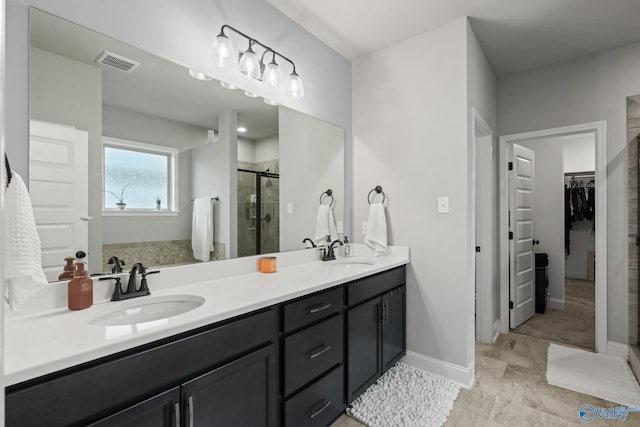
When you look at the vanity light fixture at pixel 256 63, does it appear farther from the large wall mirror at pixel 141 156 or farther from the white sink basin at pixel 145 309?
the white sink basin at pixel 145 309

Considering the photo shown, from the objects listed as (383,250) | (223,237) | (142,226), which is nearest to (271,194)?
(223,237)

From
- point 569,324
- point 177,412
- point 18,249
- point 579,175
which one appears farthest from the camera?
point 579,175

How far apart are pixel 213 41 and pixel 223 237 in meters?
1.13

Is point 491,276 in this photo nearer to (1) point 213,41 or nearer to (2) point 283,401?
(2) point 283,401

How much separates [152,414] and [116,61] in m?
1.46

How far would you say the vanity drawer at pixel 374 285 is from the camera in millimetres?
→ 1850

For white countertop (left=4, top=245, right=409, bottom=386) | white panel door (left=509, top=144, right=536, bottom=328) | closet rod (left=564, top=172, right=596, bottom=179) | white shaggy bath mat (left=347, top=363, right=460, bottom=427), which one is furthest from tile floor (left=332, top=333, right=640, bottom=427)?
closet rod (left=564, top=172, right=596, bottom=179)

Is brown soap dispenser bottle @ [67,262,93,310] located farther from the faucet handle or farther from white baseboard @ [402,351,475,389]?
white baseboard @ [402,351,475,389]

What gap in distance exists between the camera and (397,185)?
2.58 m

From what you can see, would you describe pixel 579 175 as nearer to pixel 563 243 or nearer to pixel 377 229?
pixel 563 243

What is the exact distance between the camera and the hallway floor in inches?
117

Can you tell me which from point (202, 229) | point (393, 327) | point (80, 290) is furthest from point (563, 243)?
point (80, 290)

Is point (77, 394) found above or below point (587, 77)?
below

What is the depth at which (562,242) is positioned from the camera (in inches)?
155
